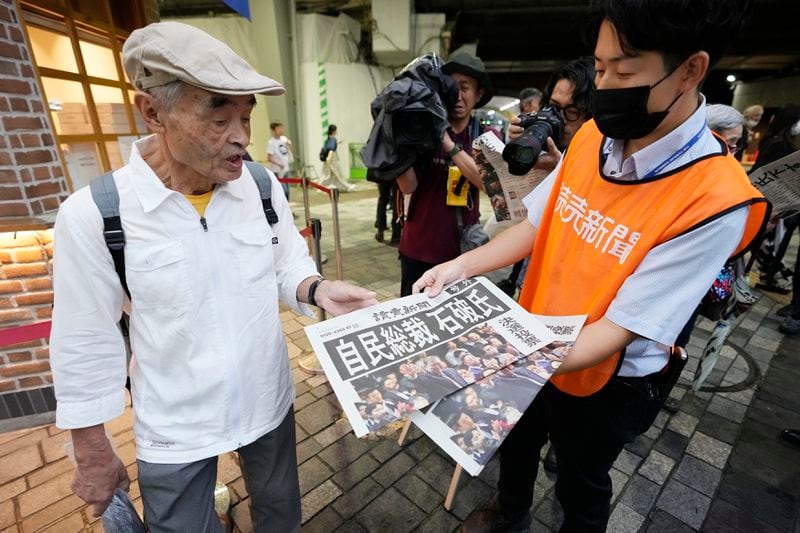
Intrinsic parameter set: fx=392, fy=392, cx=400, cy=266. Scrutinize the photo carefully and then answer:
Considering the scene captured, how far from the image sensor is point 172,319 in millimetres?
1104

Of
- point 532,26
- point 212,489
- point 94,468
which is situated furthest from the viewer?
point 532,26

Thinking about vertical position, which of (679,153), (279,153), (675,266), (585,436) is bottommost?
(585,436)

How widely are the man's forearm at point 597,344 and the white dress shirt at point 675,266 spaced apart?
0.03 metres

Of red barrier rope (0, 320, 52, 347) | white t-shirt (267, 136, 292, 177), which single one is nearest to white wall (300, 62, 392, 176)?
white t-shirt (267, 136, 292, 177)

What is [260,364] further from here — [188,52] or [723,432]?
[723,432]

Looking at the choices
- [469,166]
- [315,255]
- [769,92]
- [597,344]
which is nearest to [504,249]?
[597,344]

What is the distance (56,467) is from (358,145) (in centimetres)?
1178

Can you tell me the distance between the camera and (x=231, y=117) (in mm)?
1078

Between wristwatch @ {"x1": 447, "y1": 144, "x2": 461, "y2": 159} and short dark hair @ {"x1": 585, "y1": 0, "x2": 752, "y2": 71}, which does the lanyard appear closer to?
short dark hair @ {"x1": 585, "y1": 0, "x2": 752, "y2": 71}

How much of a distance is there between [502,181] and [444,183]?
0.38 meters

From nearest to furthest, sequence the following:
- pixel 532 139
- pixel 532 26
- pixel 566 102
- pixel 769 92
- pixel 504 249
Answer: pixel 504 249, pixel 532 139, pixel 566 102, pixel 532 26, pixel 769 92

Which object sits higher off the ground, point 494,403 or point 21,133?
point 21,133

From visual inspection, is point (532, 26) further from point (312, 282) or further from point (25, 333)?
point (25, 333)

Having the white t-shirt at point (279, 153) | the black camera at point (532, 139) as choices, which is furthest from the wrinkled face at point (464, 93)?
the white t-shirt at point (279, 153)
